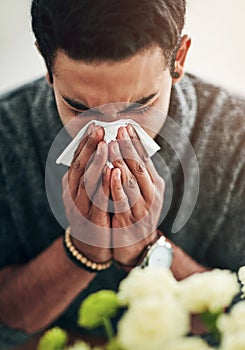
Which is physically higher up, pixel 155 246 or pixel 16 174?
pixel 16 174

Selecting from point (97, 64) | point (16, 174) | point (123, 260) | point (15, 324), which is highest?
point (97, 64)

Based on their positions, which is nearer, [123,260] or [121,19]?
[121,19]

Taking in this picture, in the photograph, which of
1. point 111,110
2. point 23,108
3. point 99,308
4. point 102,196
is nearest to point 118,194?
point 102,196

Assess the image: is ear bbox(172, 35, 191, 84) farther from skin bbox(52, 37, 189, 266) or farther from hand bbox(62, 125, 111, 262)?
hand bbox(62, 125, 111, 262)

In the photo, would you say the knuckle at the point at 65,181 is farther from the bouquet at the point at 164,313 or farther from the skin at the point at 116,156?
the bouquet at the point at 164,313

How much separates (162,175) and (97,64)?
23cm

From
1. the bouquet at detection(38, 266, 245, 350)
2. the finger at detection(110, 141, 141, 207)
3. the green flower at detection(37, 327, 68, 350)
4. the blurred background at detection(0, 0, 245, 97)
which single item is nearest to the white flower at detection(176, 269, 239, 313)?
the bouquet at detection(38, 266, 245, 350)

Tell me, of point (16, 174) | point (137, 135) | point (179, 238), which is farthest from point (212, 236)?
point (16, 174)

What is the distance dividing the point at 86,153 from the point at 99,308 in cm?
39

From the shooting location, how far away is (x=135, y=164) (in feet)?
2.70

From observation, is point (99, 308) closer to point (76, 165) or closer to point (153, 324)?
point (153, 324)

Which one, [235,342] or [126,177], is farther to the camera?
[126,177]

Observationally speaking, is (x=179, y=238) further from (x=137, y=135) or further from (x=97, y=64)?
(x=97, y=64)

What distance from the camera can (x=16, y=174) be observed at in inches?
35.6
